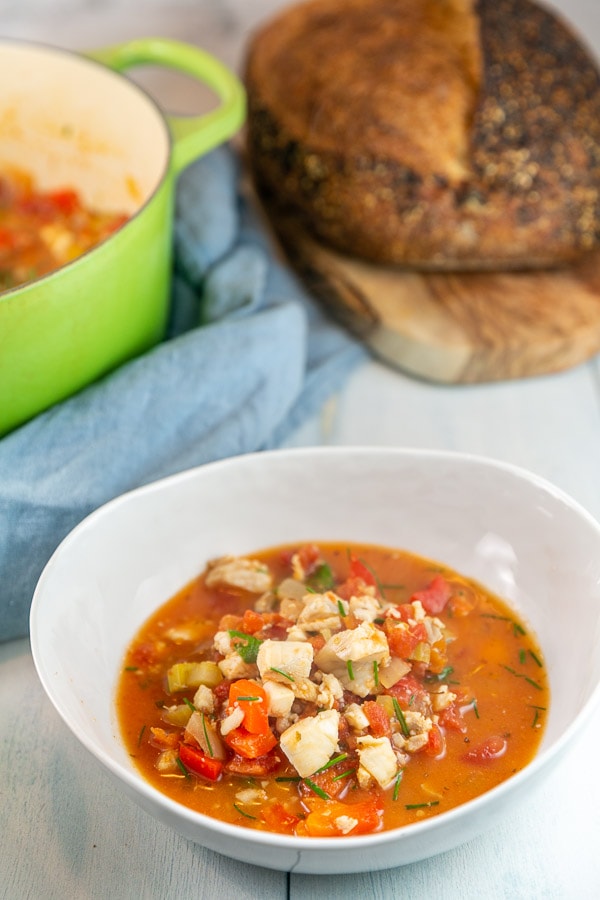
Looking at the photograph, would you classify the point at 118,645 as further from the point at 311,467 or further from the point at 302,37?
Answer: the point at 302,37

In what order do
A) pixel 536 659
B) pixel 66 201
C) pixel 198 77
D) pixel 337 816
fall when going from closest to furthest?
pixel 337 816 < pixel 536 659 < pixel 198 77 < pixel 66 201

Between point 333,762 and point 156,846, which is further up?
point 333,762

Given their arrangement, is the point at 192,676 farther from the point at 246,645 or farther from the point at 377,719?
the point at 377,719

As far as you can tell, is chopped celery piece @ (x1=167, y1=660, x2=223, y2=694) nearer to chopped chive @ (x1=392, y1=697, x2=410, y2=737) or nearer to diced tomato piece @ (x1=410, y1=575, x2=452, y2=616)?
chopped chive @ (x1=392, y1=697, x2=410, y2=737)

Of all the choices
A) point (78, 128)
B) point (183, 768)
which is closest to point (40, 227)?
point (78, 128)

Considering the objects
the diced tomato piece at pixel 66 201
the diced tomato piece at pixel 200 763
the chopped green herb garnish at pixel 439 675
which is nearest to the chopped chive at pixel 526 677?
the chopped green herb garnish at pixel 439 675
